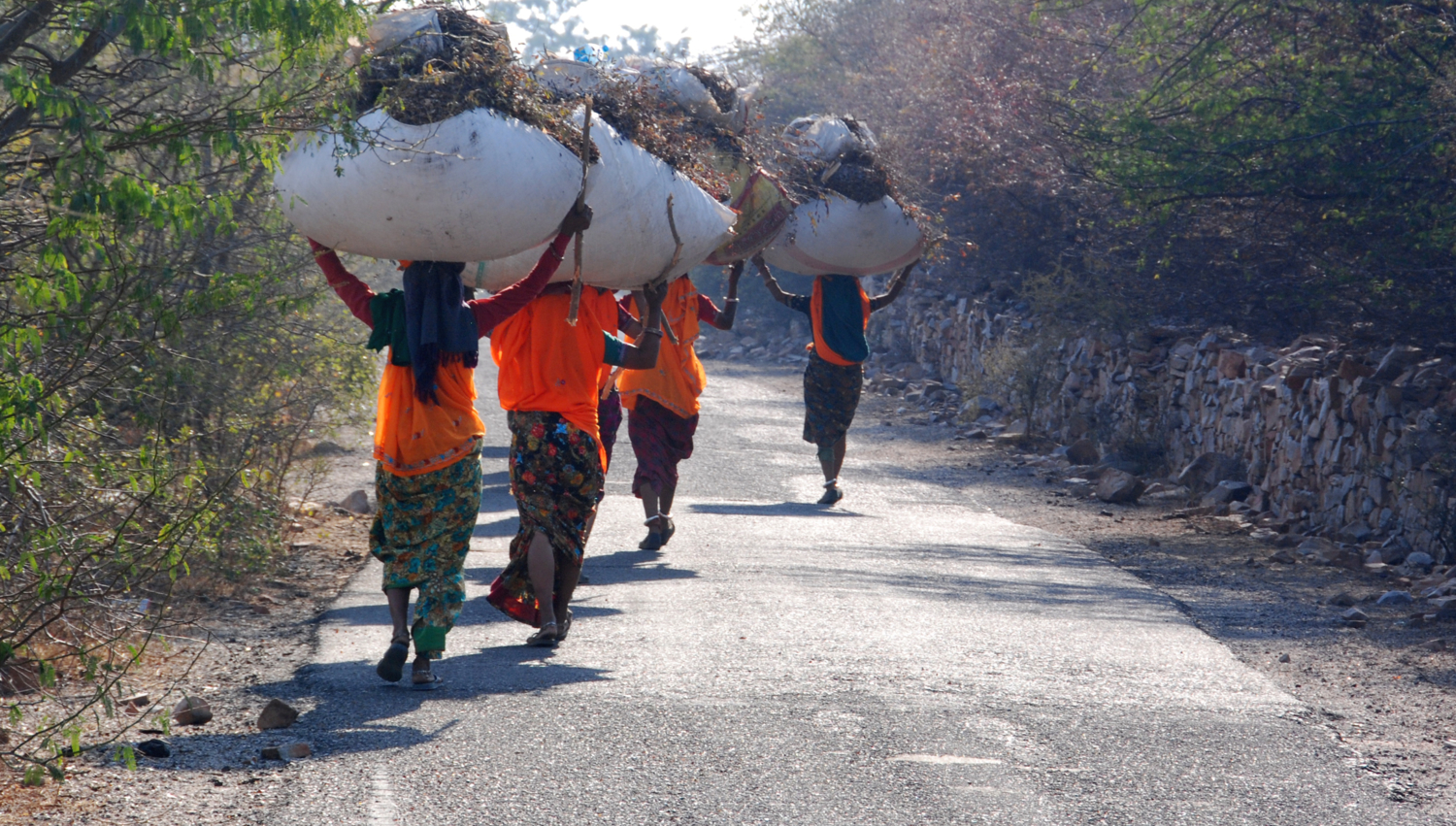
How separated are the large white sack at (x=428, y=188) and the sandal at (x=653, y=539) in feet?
11.4

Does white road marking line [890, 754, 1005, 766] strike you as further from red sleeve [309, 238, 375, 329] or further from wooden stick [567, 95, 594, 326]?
red sleeve [309, 238, 375, 329]

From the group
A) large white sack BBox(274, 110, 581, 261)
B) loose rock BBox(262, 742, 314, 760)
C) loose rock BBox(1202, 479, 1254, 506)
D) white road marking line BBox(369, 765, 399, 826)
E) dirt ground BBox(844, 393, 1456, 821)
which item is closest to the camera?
white road marking line BBox(369, 765, 399, 826)

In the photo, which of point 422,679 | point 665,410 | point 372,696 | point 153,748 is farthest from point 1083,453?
point 153,748

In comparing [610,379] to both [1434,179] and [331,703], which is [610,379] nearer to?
[331,703]

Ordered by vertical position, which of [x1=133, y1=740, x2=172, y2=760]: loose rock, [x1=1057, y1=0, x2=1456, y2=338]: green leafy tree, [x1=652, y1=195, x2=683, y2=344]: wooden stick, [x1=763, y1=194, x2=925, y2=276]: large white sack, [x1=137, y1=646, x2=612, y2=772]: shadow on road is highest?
Result: [x1=1057, y1=0, x2=1456, y2=338]: green leafy tree

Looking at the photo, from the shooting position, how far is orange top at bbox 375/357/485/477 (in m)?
5.14

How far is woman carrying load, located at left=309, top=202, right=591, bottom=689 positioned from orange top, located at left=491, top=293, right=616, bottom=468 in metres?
0.68

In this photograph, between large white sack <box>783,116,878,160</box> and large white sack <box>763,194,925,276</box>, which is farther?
large white sack <box>783,116,878,160</box>

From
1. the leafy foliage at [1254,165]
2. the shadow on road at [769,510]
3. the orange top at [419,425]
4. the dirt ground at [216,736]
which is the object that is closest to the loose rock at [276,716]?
the dirt ground at [216,736]

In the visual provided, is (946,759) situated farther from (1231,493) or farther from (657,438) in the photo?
(1231,493)

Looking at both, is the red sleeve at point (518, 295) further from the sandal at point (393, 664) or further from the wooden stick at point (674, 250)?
the sandal at point (393, 664)

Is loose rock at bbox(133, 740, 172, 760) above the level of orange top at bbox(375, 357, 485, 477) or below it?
below

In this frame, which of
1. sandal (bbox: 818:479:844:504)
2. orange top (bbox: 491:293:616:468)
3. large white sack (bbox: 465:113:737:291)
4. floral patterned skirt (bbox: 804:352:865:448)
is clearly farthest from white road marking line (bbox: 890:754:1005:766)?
sandal (bbox: 818:479:844:504)

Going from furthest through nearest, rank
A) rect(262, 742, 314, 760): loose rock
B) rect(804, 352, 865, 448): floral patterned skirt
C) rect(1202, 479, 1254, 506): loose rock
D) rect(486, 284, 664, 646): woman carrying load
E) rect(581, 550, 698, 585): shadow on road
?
rect(1202, 479, 1254, 506): loose rock < rect(804, 352, 865, 448): floral patterned skirt < rect(581, 550, 698, 585): shadow on road < rect(486, 284, 664, 646): woman carrying load < rect(262, 742, 314, 760): loose rock
